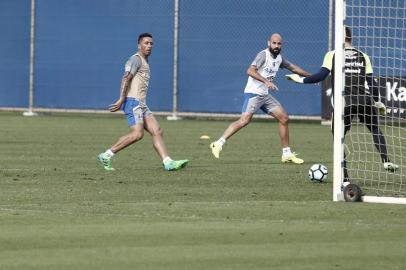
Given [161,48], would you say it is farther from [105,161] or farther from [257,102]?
[105,161]

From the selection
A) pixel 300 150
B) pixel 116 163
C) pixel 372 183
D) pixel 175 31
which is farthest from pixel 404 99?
pixel 372 183

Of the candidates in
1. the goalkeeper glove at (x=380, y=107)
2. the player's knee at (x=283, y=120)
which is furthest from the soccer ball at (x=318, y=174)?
the player's knee at (x=283, y=120)

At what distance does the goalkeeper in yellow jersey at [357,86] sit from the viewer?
52.5 feet

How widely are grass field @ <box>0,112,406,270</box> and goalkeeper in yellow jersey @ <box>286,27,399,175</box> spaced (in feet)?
3.48

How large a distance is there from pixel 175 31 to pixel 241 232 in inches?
992

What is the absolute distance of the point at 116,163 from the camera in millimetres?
19953

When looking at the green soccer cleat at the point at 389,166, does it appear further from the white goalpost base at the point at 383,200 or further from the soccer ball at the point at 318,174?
the white goalpost base at the point at 383,200

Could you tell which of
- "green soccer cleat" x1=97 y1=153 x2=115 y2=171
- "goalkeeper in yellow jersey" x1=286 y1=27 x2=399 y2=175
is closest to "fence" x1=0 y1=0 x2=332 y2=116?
"green soccer cleat" x1=97 y1=153 x2=115 y2=171

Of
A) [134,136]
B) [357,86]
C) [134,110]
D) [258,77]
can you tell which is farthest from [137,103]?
[357,86]

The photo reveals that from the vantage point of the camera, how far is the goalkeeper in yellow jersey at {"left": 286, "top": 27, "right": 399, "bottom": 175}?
16.0 meters

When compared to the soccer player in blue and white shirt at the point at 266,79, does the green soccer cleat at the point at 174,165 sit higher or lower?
lower

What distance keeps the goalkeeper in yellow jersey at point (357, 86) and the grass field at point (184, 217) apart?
1061 mm

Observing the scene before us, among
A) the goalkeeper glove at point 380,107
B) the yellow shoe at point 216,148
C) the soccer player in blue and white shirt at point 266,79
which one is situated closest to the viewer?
the goalkeeper glove at point 380,107

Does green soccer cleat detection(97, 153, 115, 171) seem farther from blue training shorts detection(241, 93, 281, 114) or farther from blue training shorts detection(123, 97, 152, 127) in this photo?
blue training shorts detection(241, 93, 281, 114)
